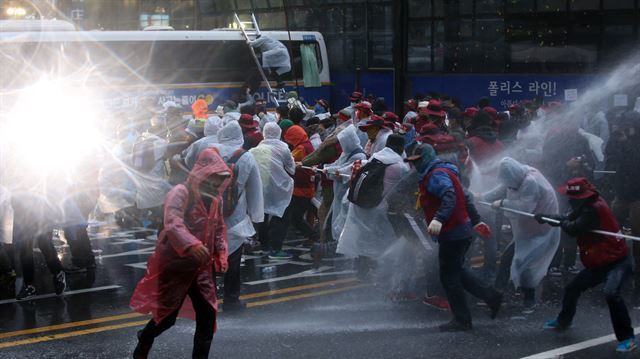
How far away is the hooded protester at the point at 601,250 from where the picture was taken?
7.72 m

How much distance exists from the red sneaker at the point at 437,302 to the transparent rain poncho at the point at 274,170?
3119mm

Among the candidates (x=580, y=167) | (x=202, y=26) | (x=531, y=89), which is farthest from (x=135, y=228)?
(x=202, y=26)

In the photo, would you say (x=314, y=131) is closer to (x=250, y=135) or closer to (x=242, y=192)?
(x=250, y=135)

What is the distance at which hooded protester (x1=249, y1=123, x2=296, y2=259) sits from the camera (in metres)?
12.2

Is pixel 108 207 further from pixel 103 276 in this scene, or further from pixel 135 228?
pixel 103 276

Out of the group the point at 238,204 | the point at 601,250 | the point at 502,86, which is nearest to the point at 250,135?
the point at 238,204

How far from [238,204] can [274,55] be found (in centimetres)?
1583

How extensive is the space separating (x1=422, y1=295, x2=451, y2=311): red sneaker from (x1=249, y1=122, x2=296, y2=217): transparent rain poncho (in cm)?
312

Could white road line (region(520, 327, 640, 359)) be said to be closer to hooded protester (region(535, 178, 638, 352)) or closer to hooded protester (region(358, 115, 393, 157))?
hooded protester (region(535, 178, 638, 352))

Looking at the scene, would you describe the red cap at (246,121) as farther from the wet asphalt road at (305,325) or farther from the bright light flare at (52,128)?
the wet asphalt road at (305,325)

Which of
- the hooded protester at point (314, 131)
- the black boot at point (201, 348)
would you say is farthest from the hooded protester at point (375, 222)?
the black boot at point (201, 348)

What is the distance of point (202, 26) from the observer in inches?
1230

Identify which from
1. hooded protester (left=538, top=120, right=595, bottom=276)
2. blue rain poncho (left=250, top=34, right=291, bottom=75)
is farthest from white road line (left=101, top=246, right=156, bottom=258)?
blue rain poncho (left=250, top=34, right=291, bottom=75)

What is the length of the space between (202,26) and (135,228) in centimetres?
1688
